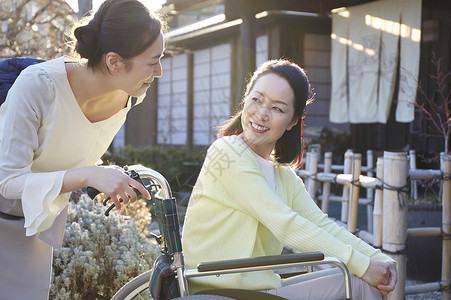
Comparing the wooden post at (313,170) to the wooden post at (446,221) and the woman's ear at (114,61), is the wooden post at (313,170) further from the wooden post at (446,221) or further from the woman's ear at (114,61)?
the woman's ear at (114,61)

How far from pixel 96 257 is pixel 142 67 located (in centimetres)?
156

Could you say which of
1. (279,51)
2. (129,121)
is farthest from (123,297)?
(129,121)

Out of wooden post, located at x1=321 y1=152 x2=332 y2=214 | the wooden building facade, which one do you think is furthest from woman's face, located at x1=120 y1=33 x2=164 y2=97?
the wooden building facade

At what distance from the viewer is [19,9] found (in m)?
4.32

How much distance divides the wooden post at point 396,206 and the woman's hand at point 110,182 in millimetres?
1908

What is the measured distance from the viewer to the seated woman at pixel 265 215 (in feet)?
5.29

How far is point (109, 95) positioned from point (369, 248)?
109cm

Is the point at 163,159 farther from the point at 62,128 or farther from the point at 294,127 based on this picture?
the point at 62,128

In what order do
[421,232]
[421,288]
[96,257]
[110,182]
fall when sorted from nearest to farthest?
[110,182]
[96,257]
[421,232]
[421,288]

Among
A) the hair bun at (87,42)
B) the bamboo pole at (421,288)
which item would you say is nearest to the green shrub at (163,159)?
the bamboo pole at (421,288)

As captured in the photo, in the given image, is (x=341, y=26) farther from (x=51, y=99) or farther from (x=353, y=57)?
(x=51, y=99)

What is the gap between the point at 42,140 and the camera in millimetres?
1567

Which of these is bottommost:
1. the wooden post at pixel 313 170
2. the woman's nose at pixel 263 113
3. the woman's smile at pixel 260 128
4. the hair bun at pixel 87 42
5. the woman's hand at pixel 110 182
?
the wooden post at pixel 313 170

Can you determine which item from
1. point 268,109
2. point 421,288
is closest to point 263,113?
point 268,109
